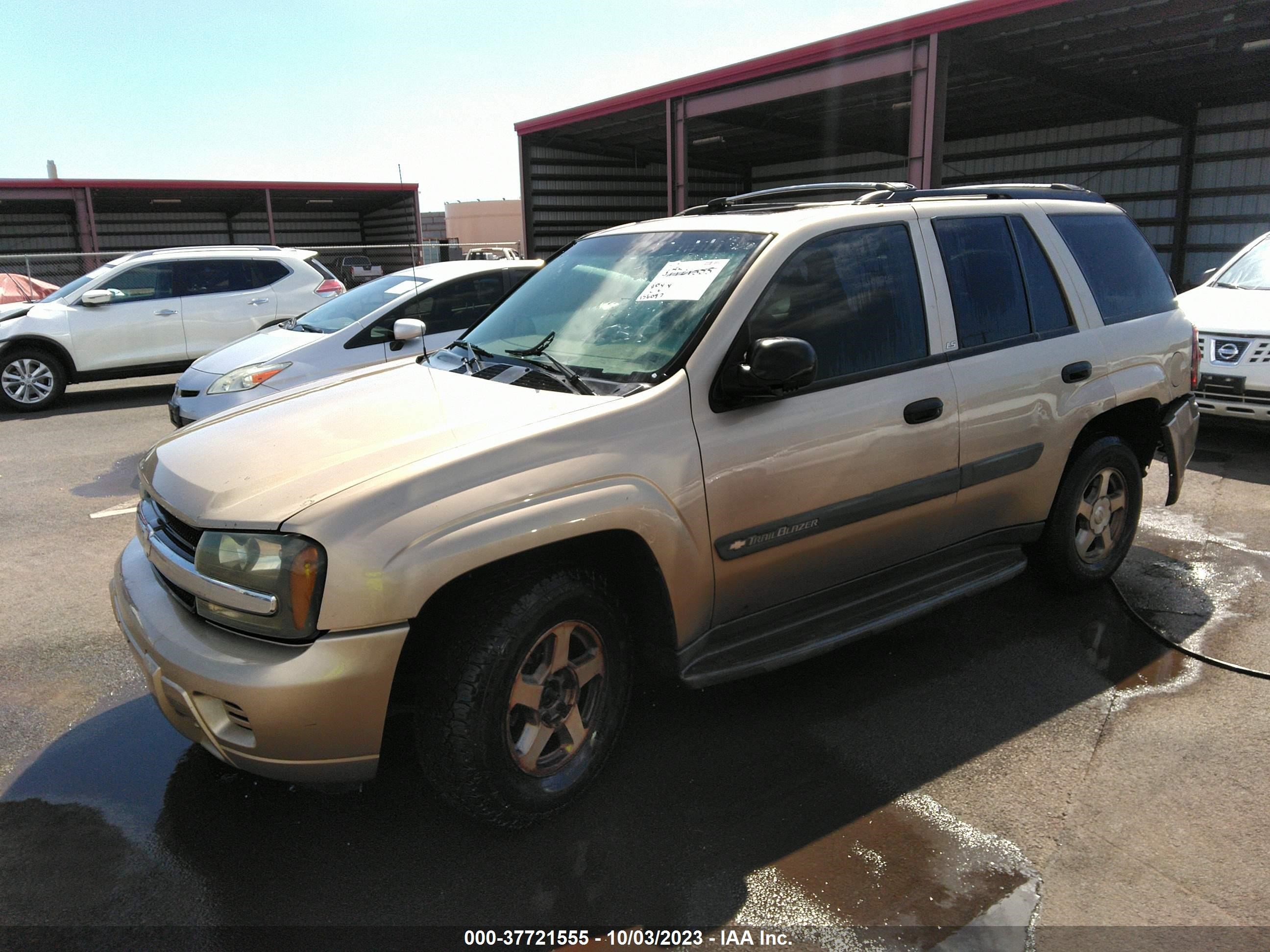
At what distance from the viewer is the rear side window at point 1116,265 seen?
4.40 meters

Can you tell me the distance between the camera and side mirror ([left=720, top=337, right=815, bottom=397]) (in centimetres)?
298

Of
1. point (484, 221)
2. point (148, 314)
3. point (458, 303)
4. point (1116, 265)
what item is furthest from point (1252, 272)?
point (484, 221)

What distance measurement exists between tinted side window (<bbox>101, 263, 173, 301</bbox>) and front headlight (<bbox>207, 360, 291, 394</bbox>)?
5125mm

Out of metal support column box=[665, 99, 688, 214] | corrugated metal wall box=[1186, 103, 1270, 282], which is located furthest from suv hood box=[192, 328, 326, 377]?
corrugated metal wall box=[1186, 103, 1270, 282]

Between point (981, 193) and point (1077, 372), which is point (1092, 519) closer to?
point (1077, 372)

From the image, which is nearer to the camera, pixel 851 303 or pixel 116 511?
pixel 851 303

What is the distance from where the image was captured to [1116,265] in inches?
180

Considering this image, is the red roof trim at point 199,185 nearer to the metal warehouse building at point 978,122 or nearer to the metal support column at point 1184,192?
the metal warehouse building at point 978,122

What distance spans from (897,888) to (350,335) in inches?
243

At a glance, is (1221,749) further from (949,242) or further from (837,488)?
(949,242)

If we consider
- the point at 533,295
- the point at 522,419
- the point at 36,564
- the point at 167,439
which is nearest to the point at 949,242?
the point at 533,295

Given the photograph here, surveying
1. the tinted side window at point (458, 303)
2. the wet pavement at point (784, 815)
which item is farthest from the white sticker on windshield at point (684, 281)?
the tinted side window at point (458, 303)

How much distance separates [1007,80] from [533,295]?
1485 centimetres

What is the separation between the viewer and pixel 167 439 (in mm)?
3438
